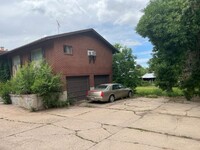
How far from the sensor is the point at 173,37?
15750mm

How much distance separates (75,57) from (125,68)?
6.52 metres

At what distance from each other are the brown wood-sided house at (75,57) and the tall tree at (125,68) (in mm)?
772

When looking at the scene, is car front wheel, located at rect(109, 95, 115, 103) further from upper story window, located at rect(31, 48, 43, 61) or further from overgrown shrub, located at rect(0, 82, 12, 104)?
overgrown shrub, located at rect(0, 82, 12, 104)

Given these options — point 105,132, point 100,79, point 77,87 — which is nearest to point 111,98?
point 77,87

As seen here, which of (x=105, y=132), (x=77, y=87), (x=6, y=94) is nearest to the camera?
(x=105, y=132)

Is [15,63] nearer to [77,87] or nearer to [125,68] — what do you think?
[77,87]

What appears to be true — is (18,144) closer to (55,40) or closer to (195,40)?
(55,40)

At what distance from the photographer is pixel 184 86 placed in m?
17.5

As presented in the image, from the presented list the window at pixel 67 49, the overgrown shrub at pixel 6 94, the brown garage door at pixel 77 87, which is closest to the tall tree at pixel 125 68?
the brown garage door at pixel 77 87

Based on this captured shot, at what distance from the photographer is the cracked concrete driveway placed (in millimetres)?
6855

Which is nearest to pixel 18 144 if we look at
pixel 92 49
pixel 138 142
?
pixel 138 142

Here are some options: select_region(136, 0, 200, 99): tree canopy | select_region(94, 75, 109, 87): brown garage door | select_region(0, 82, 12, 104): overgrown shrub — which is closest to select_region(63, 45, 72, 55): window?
select_region(94, 75, 109, 87): brown garage door

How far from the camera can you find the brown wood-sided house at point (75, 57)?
1611cm

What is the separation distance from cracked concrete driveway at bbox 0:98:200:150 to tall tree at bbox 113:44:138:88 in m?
9.88
